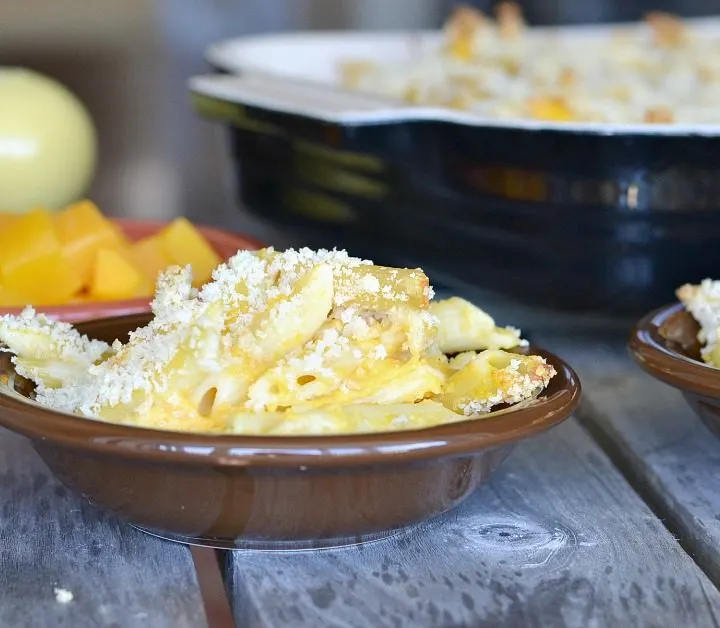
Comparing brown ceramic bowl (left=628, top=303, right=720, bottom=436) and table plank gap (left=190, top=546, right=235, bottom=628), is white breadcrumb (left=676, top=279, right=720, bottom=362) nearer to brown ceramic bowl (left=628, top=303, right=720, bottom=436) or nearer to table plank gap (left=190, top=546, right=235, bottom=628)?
brown ceramic bowl (left=628, top=303, right=720, bottom=436)

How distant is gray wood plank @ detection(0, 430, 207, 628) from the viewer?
502 millimetres

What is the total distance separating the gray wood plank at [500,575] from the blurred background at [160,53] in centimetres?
134

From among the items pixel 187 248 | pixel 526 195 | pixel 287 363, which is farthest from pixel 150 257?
pixel 287 363

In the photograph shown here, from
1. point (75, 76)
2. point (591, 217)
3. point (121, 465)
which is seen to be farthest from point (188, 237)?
point (75, 76)

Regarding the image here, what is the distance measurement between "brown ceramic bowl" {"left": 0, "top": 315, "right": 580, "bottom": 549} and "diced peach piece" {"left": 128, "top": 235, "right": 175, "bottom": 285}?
1.11 feet

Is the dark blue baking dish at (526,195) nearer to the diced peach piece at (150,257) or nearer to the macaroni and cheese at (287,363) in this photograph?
the diced peach piece at (150,257)

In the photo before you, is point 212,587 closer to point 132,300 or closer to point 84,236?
point 132,300

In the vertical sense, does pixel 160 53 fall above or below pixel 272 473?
below

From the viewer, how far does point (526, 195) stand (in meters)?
0.82

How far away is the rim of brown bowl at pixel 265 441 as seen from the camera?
473mm

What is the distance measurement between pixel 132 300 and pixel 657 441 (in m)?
0.35

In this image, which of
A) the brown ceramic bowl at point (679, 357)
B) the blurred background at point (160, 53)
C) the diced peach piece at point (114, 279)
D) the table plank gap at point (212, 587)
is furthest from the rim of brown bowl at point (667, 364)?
the blurred background at point (160, 53)

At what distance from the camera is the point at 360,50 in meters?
1.38

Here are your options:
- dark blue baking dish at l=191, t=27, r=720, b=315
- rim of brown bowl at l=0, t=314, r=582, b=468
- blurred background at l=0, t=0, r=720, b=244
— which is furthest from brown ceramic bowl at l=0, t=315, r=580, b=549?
blurred background at l=0, t=0, r=720, b=244
